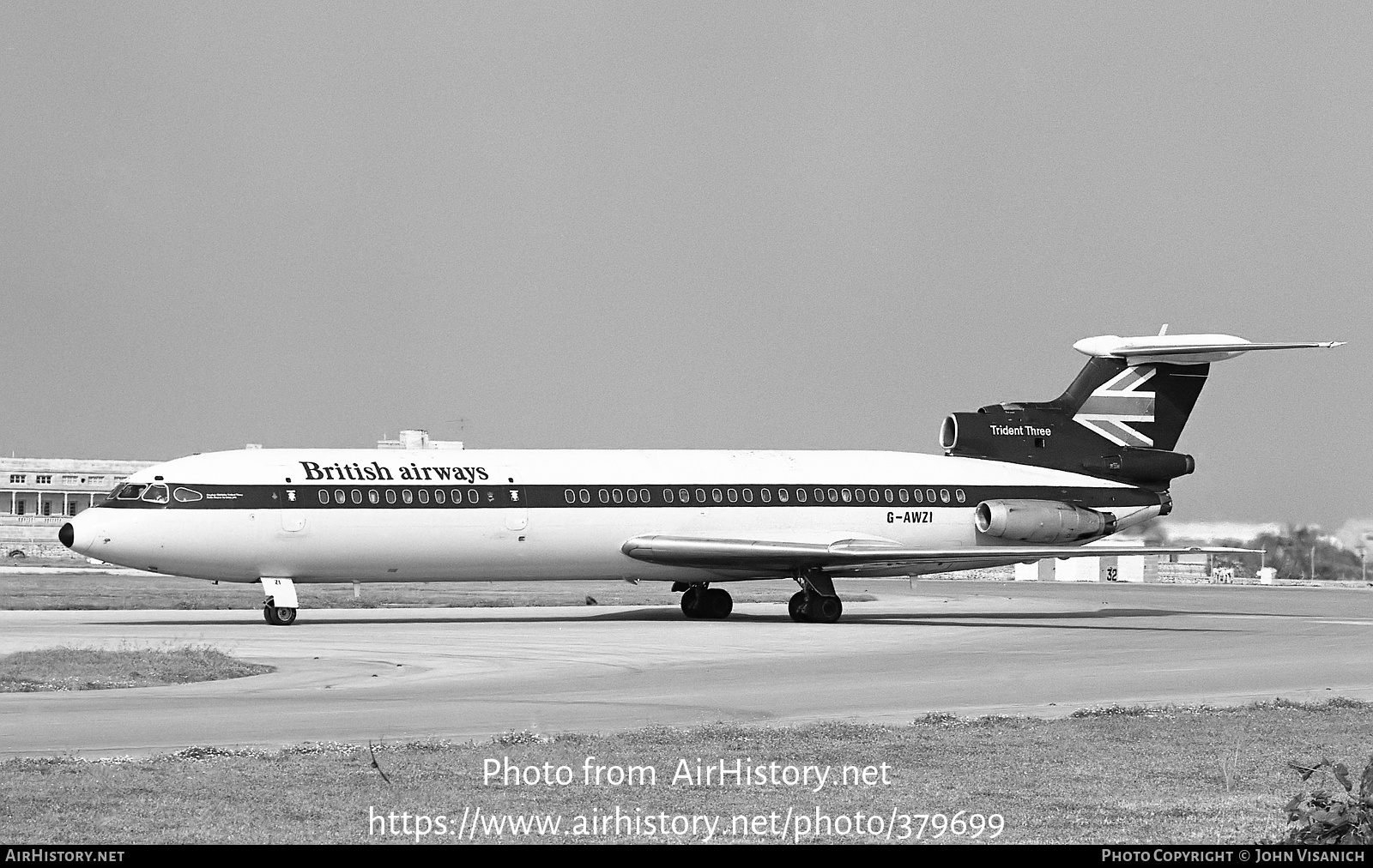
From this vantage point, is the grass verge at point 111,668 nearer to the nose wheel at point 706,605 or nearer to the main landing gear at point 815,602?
the main landing gear at point 815,602

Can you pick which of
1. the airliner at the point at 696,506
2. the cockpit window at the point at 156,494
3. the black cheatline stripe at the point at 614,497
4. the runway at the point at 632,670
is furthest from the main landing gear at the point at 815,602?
the cockpit window at the point at 156,494

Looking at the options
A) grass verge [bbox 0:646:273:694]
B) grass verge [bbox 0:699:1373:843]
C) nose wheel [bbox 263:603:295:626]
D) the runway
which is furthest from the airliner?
grass verge [bbox 0:699:1373:843]

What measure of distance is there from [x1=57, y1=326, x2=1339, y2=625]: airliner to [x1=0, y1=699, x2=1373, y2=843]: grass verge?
61.1ft

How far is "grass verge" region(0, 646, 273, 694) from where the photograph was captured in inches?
742

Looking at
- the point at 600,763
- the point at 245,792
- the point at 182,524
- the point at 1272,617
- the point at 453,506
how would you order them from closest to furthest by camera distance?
the point at 245,792 < the point at 600,763 < the point at 182,524 < the point at 453,506 < the point at 1272,617

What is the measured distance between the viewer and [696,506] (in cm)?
3600

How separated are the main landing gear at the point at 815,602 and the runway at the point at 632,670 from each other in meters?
0.74

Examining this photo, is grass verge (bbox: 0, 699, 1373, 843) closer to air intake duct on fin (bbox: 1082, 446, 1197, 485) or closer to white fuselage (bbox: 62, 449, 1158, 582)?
white fuselage (bbox: 62, 449, 1158, 582)

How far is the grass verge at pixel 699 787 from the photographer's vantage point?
998 centimetres

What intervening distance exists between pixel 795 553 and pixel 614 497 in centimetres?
407
